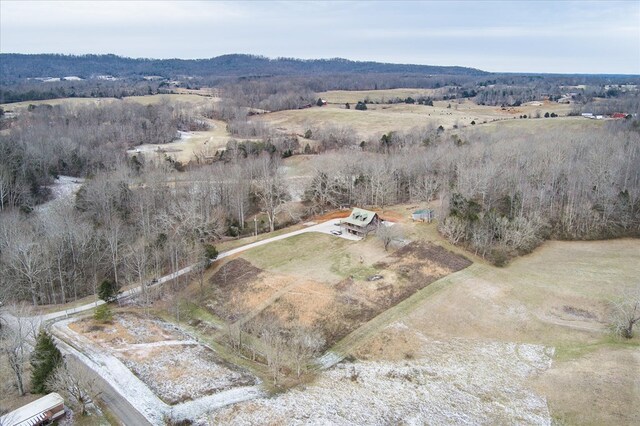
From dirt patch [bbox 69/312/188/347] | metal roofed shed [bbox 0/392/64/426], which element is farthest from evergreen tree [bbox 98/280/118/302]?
metal roofed shed [bbox 0/392/64/426]

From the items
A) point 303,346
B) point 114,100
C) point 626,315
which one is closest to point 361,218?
point 303,346

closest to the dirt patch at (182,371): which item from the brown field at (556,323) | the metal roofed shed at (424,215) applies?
the brown field at (556,323)

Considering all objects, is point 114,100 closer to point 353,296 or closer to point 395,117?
point 395,117

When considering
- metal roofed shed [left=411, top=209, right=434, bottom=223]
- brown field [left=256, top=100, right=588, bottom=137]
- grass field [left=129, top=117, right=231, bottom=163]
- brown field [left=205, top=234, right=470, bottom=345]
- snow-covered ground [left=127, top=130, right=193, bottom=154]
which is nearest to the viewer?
brown field [left=205, top=234, right=470, bottom=345]

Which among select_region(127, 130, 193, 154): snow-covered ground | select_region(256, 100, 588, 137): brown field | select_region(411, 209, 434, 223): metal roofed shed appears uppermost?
select_region(256, 100, 588, 137): brown field

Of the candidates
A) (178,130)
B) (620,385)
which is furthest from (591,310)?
(178,130)

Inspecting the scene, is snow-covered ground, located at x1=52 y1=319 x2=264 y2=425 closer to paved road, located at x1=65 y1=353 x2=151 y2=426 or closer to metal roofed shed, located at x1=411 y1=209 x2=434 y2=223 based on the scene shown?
A: paved road, located at x1=65 y1=353 x2=151 y2=426

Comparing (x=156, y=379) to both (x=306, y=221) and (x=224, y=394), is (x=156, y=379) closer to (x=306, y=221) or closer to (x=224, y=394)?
(x=224, y=394)
